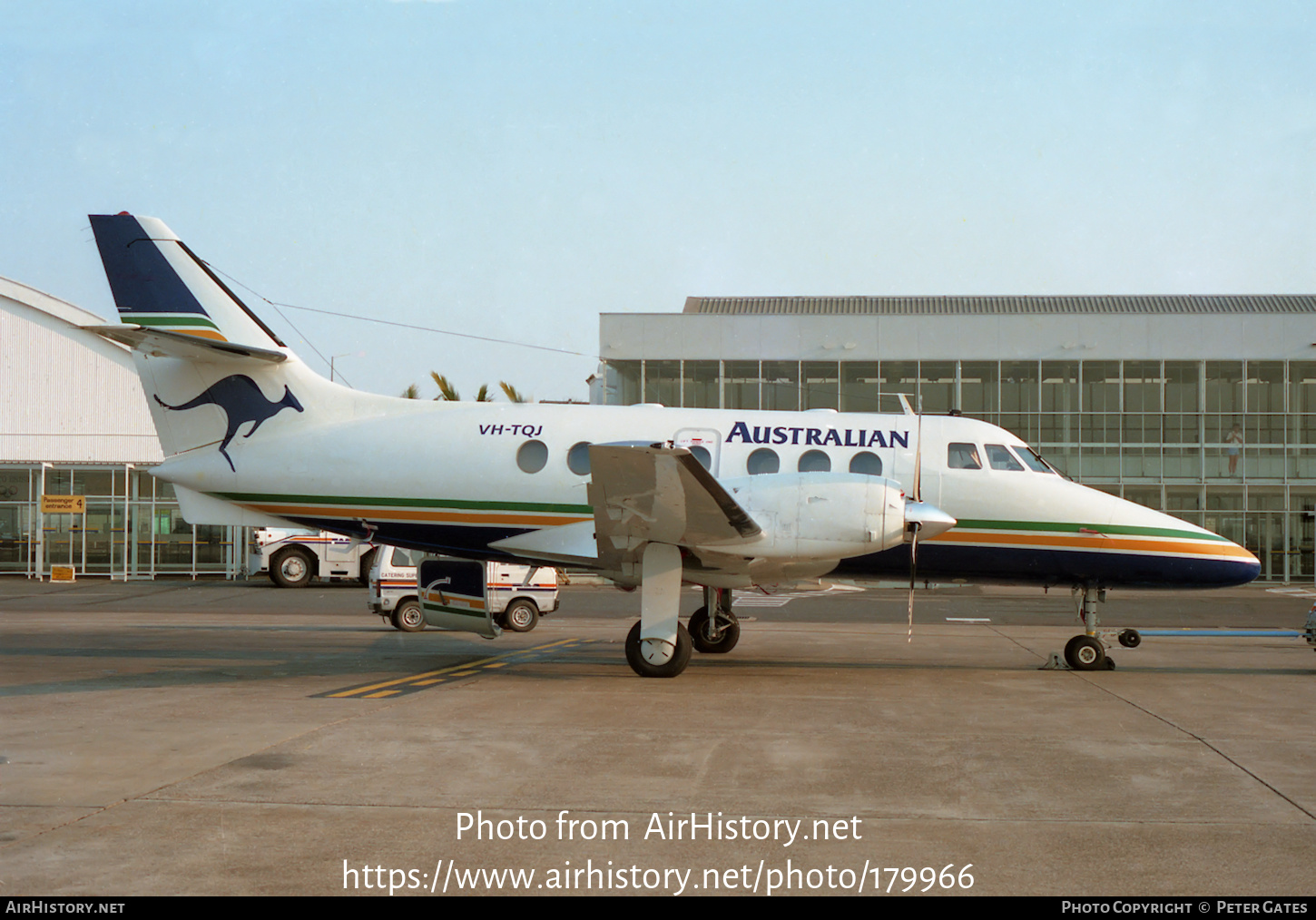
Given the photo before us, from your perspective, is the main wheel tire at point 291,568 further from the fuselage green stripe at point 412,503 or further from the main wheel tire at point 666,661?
the main wheel tire at point 666,661

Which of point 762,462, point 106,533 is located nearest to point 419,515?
point 762,462

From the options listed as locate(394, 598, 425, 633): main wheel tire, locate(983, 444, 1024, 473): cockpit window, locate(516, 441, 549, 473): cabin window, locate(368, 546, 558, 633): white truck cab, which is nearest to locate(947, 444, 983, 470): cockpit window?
locate(983, 444, 1024, 473): cockpit window

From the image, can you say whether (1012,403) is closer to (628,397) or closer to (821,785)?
(628,397)

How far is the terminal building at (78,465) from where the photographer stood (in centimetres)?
3669

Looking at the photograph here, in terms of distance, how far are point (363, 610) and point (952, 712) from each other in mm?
16991

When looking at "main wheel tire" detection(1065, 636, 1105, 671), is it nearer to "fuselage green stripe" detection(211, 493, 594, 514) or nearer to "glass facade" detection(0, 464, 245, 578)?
"fuselage green stripe" detection(211, 493, 594, 514)

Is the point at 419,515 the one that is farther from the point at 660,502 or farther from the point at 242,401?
the point at 660,502

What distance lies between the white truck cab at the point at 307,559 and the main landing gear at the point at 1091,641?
22781 mm

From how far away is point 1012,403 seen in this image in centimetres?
3709

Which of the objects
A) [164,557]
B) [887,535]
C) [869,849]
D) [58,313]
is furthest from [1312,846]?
[58,313]

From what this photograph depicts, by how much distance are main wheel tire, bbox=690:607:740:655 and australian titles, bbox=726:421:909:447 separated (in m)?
3.03

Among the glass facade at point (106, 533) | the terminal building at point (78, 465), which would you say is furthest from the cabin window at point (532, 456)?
the glass facade at point (106, 533)

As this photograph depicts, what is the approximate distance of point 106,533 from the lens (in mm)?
37156

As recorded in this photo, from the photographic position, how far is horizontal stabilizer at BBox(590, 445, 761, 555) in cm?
1081
